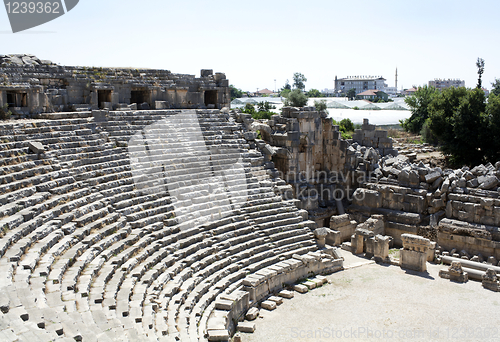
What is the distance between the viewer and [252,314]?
1188 centimetres

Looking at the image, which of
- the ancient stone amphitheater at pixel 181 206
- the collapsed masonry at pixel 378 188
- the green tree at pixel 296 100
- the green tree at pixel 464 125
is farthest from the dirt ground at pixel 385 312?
the green tree at pixel 296 100

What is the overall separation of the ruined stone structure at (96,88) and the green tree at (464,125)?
44.4 feet

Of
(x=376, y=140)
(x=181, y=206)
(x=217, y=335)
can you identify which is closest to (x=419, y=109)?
(x=376, y=140)

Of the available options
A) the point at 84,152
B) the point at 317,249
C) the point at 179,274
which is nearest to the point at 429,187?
the point at 317,249

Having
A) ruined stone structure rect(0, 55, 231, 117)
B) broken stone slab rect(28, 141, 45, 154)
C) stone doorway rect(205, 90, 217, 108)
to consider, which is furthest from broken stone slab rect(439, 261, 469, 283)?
broken stone slab rect(28, 141, 45, 154)

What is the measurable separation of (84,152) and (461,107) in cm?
2056

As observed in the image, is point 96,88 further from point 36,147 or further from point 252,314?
point 252,314

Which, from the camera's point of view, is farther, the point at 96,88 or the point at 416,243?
the point at 96,88

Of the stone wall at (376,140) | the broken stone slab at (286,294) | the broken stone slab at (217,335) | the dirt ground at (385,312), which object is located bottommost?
the dirt ground at (385,312)

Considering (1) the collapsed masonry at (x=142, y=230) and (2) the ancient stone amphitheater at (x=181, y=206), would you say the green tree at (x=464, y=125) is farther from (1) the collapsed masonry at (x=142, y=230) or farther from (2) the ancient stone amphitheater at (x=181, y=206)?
(1) the collapsed masonry at (x=142, y=230)

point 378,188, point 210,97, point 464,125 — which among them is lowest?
point 378,188

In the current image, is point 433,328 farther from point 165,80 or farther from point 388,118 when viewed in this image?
point 388,118

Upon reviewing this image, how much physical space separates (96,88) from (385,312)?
11.8 metres

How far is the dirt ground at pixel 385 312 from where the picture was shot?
11250mm
